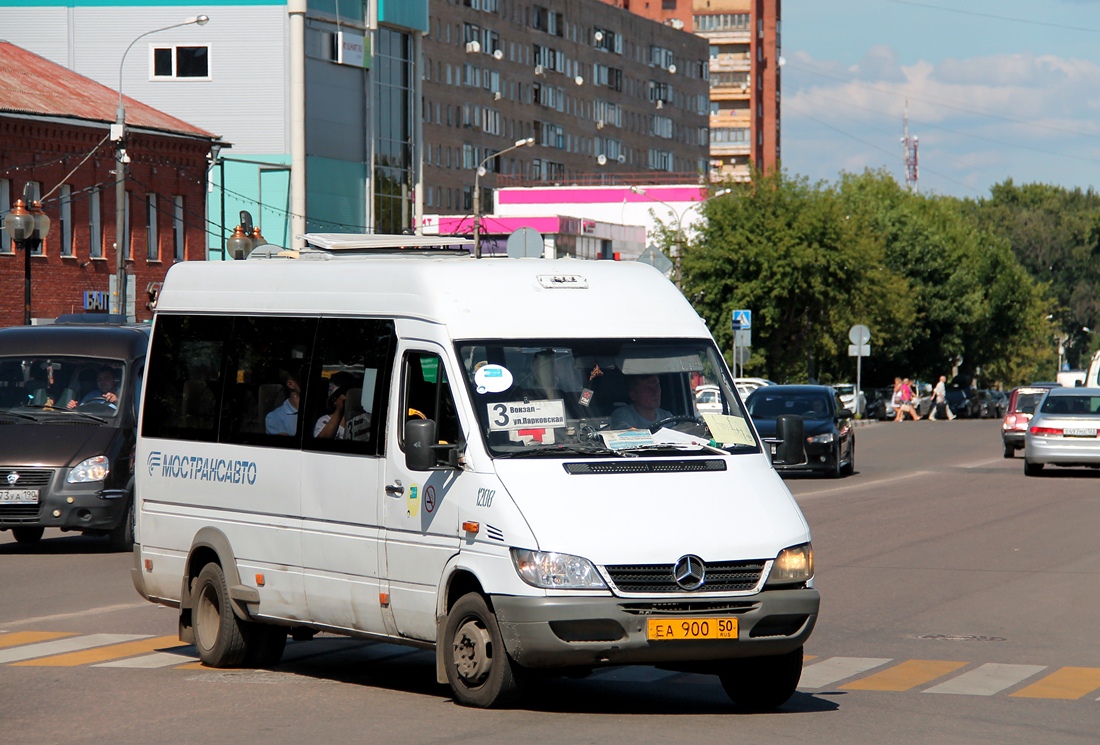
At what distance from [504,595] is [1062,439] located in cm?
2480

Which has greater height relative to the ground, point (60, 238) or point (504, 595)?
point (60, 238)

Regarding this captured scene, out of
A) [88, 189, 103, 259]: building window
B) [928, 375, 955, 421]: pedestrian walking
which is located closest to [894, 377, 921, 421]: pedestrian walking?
[928, 375, 955, 421]: pedestrian walking

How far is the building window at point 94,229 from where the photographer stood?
55041 millimetres

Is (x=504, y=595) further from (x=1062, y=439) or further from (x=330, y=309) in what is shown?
(x=1062, y=439)

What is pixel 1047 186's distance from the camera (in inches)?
5940

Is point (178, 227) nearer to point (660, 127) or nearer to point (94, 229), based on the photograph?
point (94, 229)

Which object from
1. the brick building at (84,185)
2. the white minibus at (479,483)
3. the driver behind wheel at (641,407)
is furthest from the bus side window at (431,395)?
the brick building at (84,185)

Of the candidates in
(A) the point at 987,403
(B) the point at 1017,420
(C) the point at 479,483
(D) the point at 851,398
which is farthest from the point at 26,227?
(A) the point at 987,403

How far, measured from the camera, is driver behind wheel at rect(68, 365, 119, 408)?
18.3 meters

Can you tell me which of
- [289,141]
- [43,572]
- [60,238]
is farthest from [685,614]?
[289,141]

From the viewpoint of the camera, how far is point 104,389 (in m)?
18.4

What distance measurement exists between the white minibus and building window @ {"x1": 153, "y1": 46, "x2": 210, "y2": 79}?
58994 mm

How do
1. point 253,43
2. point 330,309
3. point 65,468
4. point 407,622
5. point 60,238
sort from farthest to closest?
point 253,43 < point 60,238 < point 65,468 < point 330,309 < point 407,622

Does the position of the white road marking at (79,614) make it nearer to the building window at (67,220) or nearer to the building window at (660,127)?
the building window at (67,220)
